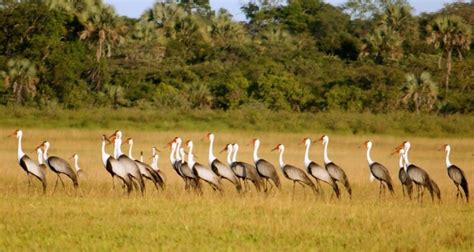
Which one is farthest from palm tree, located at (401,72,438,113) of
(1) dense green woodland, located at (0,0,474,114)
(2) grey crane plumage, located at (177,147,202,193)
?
(2) grey crane plumage, located at (177,147,202,193)

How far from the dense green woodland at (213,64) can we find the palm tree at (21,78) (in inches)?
1.7

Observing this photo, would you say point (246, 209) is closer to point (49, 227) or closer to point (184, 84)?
point (49, 227)

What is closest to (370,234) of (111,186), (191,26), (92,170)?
(111,186)

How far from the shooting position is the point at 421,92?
43.2 metres

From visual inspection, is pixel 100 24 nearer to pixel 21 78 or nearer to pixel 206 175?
pixel 21 78

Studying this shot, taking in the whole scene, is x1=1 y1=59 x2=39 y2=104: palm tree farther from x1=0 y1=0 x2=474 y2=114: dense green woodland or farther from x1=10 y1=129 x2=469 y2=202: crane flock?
x1=10 y1=129 x2=469 y2=202: crane flock

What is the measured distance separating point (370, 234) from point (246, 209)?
9.23 feet

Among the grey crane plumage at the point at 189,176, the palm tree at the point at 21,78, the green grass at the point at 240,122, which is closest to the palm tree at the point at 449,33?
the green grass at the point at 240,122

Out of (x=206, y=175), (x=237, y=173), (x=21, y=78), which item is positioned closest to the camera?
(x=206, y=175)

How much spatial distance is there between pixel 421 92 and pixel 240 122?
34.4 feet

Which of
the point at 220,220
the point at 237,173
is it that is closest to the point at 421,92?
the point at 237,173

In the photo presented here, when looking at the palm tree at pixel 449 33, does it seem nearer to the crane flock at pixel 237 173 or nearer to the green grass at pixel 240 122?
the green grass at pixel 240 122

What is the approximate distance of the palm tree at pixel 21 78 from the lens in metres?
A: 42.2

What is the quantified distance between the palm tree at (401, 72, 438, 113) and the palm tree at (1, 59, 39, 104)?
54.3 ft
